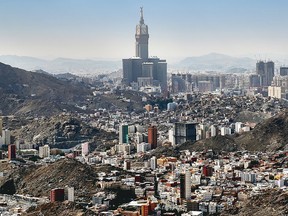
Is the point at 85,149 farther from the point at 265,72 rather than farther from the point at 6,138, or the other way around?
the point at 265,72

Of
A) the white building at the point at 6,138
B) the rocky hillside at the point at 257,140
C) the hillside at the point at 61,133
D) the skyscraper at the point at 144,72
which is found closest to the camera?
the rocky hillside at the point at 257,140

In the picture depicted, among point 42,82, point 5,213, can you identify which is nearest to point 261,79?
point 42,82

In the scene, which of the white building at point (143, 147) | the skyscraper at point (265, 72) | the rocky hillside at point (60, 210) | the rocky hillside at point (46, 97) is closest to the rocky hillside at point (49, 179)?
the rocky hillside at point (60, 210)

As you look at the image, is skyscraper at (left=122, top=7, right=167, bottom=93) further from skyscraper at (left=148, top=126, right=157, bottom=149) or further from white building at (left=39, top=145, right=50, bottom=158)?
white building at (left=39, top=145, right=50, bottom=158)

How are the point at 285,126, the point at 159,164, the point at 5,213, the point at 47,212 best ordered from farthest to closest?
the point at 285,126 < the point at 159,164 < the point at 5,213 < the point at 47,212

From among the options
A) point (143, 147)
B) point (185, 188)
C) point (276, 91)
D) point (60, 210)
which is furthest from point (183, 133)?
point (276, 91)

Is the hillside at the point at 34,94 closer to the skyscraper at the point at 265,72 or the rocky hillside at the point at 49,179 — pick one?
the skyscraper at the point at 265,72

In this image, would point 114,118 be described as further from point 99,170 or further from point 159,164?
point 99,170
